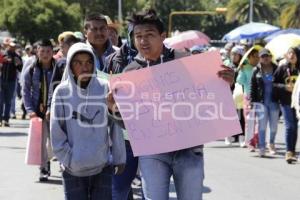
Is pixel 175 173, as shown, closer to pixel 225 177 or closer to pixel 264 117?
pixel 225 177

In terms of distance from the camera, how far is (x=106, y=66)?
662cm

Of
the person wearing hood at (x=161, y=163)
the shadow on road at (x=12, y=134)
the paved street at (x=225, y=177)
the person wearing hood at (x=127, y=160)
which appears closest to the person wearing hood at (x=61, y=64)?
the paved street at (x=225, y=177)

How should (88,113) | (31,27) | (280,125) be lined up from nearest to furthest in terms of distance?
(88,113) < (280,125) < (31,27)

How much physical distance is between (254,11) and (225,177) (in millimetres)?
79379

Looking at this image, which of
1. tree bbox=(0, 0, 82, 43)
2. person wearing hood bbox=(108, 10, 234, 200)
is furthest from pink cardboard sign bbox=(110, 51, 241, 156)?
tree bbox=(0, 0, 82, 43)

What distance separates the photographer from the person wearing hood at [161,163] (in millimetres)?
5000

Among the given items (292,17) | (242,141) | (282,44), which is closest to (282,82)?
(242,141)

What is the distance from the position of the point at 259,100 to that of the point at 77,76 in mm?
7140

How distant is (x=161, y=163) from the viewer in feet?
16.5

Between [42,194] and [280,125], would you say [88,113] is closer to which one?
[42,194]

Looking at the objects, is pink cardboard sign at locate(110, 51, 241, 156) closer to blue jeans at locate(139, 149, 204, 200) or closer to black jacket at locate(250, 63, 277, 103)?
blue jeans at locate(139, 149, 204, 200)

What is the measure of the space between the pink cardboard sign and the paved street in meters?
3.39

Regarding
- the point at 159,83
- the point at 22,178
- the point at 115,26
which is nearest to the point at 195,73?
the point at 159,83

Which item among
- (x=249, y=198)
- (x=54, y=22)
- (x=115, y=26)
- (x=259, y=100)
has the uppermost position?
(x=54, y=22)
